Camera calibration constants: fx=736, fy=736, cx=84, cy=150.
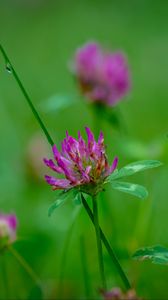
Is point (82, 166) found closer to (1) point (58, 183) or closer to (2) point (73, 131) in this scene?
(1) point (58, 183)

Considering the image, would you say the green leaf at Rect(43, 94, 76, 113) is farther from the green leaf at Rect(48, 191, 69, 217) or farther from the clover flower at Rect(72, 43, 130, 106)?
the green leaf at Rect(48, 191, 69, 217)

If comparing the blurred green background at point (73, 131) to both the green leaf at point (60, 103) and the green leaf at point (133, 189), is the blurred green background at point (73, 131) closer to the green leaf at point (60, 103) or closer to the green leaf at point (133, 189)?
the green leaf at point (60, 103)

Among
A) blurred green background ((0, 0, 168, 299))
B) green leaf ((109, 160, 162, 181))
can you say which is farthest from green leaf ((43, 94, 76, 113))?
green leaf ((109, 160, 162, 181))

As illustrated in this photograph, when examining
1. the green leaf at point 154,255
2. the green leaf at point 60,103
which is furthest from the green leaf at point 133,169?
the green leaf at point 60,103

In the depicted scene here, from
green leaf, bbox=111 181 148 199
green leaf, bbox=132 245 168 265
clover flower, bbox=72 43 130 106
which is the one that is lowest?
green leaf, bbox=132 245 168 265

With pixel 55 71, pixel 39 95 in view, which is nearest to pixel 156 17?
pixel 55 71

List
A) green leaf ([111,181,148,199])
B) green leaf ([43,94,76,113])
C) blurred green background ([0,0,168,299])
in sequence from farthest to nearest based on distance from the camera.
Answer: green leaf ([43,94,76,113]), blurred green background ([0,0,168,299]), green leaf ([111,181,148,199])
